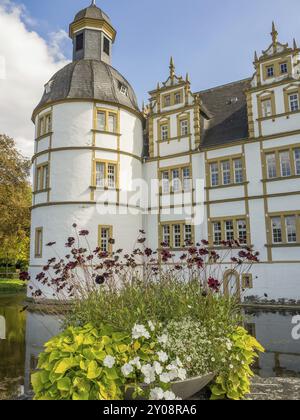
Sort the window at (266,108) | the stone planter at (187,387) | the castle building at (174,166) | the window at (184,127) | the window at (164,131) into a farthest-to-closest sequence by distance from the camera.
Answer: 1. the window at (164,131)
2. the window at (184,127)
3. the window at (266,108)
4. the castle building at (174,166)
5. the stone planter at (187,387)

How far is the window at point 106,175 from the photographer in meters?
20.3

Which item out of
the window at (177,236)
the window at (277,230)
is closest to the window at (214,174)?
the window at (177,236)

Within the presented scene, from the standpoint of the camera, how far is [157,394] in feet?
10.3

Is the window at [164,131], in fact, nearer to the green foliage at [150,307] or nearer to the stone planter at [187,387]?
the green foliage at [150,307]

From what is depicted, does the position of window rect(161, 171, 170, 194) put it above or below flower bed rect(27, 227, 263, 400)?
above

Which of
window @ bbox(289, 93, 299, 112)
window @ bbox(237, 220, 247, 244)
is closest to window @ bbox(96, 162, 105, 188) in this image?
window @ bbox(237, 220, 247, 244)

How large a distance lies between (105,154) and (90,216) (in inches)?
157

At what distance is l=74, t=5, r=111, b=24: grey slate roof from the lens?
80.2 ft

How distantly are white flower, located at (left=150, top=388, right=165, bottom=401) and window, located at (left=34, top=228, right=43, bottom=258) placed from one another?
17.5 metres

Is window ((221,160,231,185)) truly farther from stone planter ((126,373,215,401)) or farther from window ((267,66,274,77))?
stone planter ((126,373,215,401))

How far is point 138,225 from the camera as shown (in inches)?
857

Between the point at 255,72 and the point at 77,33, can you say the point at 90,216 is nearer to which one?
the point at 255,72

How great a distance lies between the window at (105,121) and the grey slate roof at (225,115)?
19.0ft

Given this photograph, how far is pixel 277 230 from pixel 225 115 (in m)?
8.92
